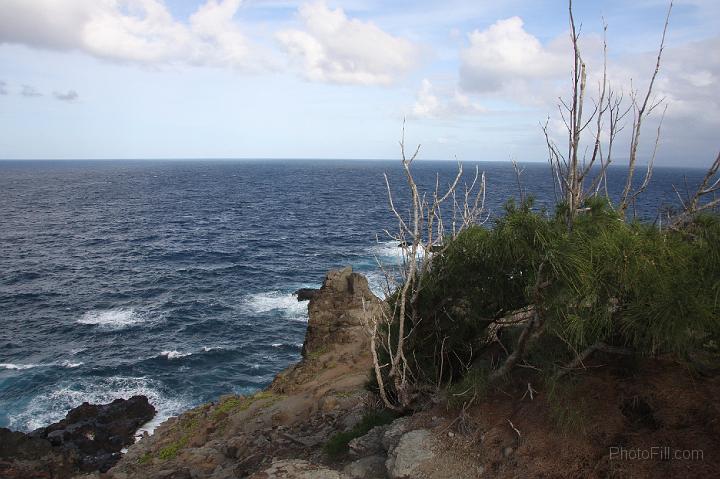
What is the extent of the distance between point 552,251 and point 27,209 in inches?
4209

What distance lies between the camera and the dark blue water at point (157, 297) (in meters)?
31.4

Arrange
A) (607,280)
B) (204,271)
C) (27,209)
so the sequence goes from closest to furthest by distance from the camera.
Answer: (607,280), (204,271), (27,209)

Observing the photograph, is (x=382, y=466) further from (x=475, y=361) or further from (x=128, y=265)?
(x=128, y=265)

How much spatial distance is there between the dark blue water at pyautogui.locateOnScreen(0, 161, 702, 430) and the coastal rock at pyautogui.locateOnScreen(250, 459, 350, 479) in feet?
37.3

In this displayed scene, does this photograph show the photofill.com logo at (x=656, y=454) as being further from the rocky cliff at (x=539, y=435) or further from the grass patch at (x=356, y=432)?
the grass patch at (x=356, y=432)

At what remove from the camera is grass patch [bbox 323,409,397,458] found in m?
14.0

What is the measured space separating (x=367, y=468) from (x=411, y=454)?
4.78 ft

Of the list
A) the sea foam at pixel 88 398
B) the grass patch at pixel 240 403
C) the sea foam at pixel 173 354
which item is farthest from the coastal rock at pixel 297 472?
the sea foam at pixel 173 354

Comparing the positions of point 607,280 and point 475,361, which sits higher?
point 607,280

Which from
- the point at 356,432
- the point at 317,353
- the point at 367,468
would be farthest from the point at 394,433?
the point at 317,353

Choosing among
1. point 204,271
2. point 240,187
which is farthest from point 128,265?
point 240,187

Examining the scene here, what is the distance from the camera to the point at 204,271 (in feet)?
174

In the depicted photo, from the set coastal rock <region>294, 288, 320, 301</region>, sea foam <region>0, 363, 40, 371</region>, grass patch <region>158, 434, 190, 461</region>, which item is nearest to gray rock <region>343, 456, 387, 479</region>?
grass patch <region>158, 434, 190, 461</region>

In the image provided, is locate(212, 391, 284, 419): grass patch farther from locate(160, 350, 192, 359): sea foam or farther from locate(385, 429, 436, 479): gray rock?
locate(385, 429, 436, 479): gray rock
